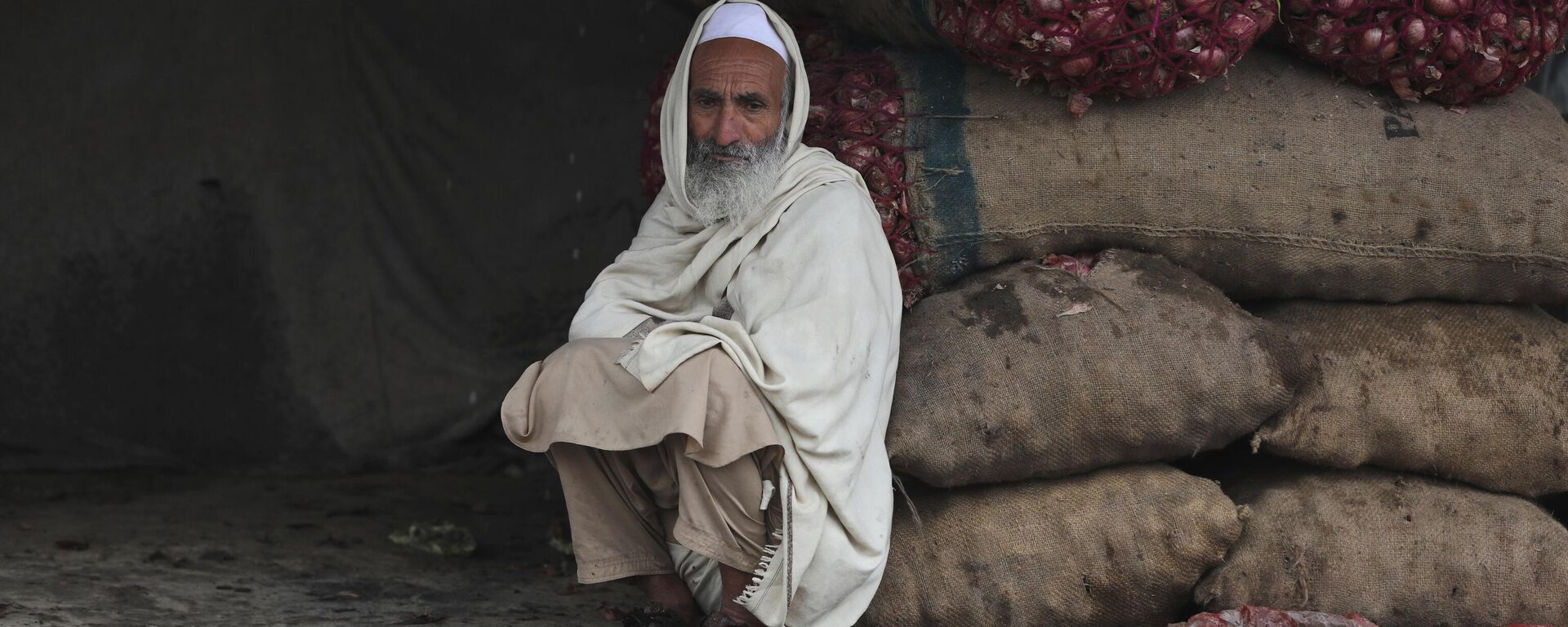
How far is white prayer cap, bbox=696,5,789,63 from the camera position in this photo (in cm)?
338

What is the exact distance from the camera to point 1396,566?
3.19 metres

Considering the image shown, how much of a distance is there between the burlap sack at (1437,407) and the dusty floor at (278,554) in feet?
5.89

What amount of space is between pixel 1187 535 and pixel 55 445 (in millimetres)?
4084

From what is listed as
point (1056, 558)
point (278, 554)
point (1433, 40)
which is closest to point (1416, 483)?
point (1056, 558)

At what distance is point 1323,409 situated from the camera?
10.6 feet

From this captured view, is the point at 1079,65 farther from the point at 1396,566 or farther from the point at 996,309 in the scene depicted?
the point at 1396,566

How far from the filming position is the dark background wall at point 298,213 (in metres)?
4.95

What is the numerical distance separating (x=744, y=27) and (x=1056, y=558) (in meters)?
1.46

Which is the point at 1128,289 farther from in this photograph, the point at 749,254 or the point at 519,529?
the point at 519,529

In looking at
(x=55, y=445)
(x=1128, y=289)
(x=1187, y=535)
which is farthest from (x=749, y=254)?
(x=55, y=445)

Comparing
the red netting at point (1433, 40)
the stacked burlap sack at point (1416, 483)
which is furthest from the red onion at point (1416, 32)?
the stacked burlap sack at point (1416, 483)

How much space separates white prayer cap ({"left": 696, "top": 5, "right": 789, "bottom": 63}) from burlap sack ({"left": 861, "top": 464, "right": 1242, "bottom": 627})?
47.1 inches

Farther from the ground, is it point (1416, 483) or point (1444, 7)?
point (1444, 7)

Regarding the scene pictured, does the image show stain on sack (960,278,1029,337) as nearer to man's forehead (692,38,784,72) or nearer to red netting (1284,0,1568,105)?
man's forehead (692,38,784,72)
